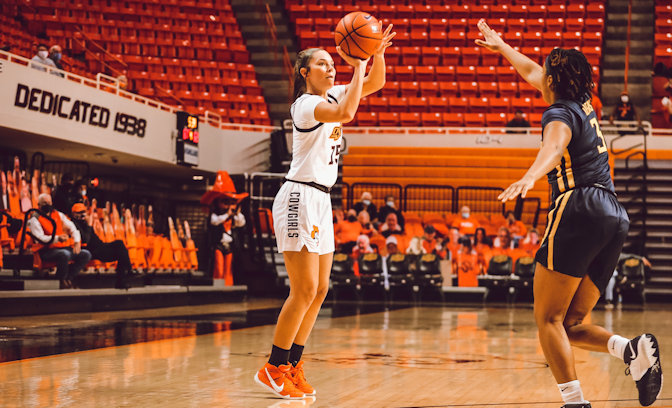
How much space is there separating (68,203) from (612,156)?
11.6m

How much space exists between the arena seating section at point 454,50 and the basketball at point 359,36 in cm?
1670

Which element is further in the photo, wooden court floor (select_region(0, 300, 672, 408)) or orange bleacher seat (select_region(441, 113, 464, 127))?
orange bleacher seat (select_region(441, 113, 464, 127))

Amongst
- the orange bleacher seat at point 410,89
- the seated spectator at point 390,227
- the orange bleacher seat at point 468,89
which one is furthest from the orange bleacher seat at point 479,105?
the seated spectator at point 390,227

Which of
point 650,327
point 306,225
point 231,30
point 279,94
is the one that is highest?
point 231,30

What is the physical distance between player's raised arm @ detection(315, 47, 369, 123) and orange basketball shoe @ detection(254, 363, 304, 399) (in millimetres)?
1223

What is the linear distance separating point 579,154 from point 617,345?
2.62 ft

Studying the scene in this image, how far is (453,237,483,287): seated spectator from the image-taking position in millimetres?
15250

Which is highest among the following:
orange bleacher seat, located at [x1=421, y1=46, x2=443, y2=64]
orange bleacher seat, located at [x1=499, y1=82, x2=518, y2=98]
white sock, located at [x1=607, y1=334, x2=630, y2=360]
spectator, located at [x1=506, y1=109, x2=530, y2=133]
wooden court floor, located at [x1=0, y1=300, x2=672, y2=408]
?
orange bleacher seat, located at [x1=421, y1=46, x2=443, y2=64]

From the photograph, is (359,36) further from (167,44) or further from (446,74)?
(446,74)

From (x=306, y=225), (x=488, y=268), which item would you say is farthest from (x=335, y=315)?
(x=306, y=225)

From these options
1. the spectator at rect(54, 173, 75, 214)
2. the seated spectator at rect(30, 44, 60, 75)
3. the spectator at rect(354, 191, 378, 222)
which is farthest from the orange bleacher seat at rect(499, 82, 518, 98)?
the spectator at rect(54, 173, 75, 214)

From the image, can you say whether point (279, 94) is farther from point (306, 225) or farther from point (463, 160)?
point (306, 225)

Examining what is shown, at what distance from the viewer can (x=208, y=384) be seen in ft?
15.3

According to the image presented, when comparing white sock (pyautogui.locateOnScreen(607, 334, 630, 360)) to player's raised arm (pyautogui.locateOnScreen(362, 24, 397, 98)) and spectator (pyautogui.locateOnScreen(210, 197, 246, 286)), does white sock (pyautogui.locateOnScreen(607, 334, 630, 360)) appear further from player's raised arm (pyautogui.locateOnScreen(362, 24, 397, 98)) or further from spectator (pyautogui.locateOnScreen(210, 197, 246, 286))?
spectator (pyautogui.locateOnScreen(210, 197, 246, 286))
